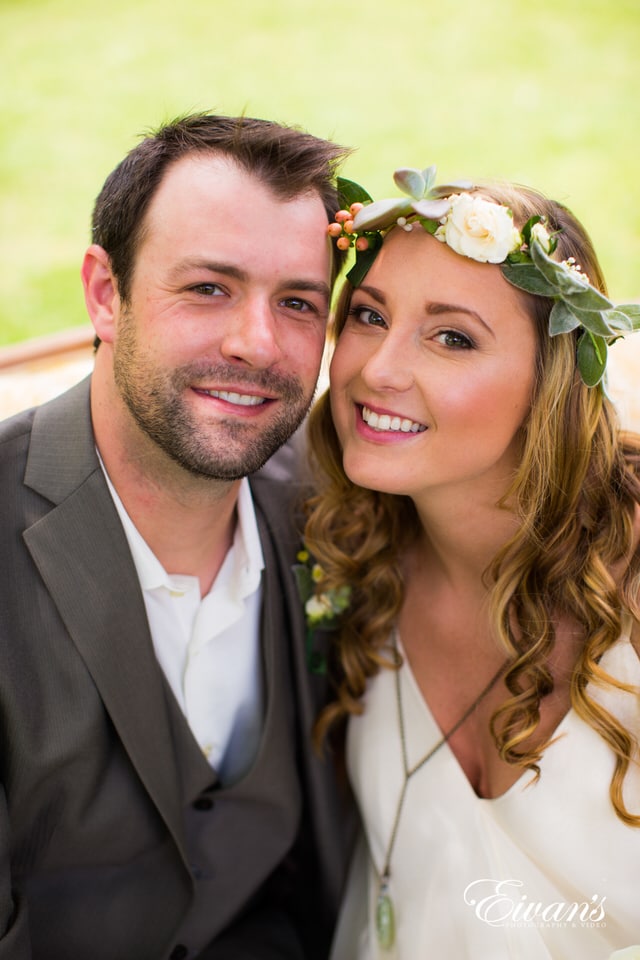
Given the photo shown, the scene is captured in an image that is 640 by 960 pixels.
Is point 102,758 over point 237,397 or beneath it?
beneath

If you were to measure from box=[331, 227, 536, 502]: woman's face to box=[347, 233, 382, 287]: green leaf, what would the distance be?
30 millimetres

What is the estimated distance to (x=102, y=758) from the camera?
1.91 m

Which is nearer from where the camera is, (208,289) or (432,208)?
(432,208)

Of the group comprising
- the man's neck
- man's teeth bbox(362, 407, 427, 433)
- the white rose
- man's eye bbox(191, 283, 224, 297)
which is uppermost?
the white rose

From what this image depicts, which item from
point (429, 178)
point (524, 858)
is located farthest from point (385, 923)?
point (429, 178)

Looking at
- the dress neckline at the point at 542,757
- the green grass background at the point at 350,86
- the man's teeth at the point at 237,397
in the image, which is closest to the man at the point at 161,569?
the man's teeth at the point at 237,397

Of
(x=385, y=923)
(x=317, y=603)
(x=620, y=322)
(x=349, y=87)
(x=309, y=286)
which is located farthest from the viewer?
(x=349, y=87)

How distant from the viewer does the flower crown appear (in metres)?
1.83

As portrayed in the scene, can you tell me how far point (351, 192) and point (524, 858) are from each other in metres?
1.69

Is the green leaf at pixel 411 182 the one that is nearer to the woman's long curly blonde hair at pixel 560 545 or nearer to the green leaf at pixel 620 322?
the woman's long curly blonde hair at pixel 560 545

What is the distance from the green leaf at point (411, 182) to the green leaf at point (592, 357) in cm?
51

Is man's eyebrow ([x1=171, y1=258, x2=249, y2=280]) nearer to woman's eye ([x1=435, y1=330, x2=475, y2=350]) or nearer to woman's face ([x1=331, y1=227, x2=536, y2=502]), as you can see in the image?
woman's face ([x1=331, y1=227, x2=536, y2=502])

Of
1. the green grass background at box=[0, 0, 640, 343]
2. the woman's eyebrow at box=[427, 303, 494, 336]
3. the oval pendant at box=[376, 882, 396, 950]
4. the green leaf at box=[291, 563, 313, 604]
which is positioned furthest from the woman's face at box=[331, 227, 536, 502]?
the green grass background at box=[0, 0, 640, 343]

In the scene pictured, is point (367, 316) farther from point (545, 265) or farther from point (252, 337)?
point (545, 265)
